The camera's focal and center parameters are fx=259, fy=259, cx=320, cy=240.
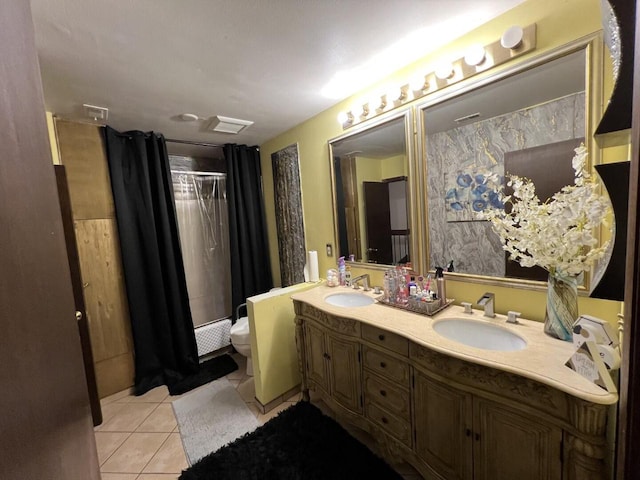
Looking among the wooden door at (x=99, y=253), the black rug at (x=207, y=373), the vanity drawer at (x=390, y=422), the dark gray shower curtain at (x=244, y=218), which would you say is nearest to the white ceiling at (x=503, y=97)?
the vanity drawer at (x=390, y=422)

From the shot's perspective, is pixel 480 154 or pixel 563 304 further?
pixel 480 154

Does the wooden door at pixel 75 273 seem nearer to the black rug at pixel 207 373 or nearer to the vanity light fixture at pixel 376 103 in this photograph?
the black rug at pixel 207 373

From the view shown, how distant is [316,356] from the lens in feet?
6.11

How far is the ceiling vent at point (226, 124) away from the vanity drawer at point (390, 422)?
233cm

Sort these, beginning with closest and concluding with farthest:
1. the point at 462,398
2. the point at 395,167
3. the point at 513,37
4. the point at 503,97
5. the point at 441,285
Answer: the point at 462,398, the point at 513,37, the point at 503,97, the point at 441,285, the point at 395,167

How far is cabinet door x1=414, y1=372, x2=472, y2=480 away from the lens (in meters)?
1.08

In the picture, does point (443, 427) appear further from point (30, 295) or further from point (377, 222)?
point (30, 295)

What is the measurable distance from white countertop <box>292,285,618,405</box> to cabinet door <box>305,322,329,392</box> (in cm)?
29

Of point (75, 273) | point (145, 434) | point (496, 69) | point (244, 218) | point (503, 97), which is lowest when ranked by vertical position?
point (145, 434)

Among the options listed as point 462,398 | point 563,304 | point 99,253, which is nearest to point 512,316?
point 563,304

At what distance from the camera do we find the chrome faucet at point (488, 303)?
1.31 m

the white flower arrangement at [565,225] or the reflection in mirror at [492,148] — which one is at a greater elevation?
the reflection in mirror at [492,148]

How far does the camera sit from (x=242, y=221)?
2.95 metres

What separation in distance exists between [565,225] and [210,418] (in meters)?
2.48
